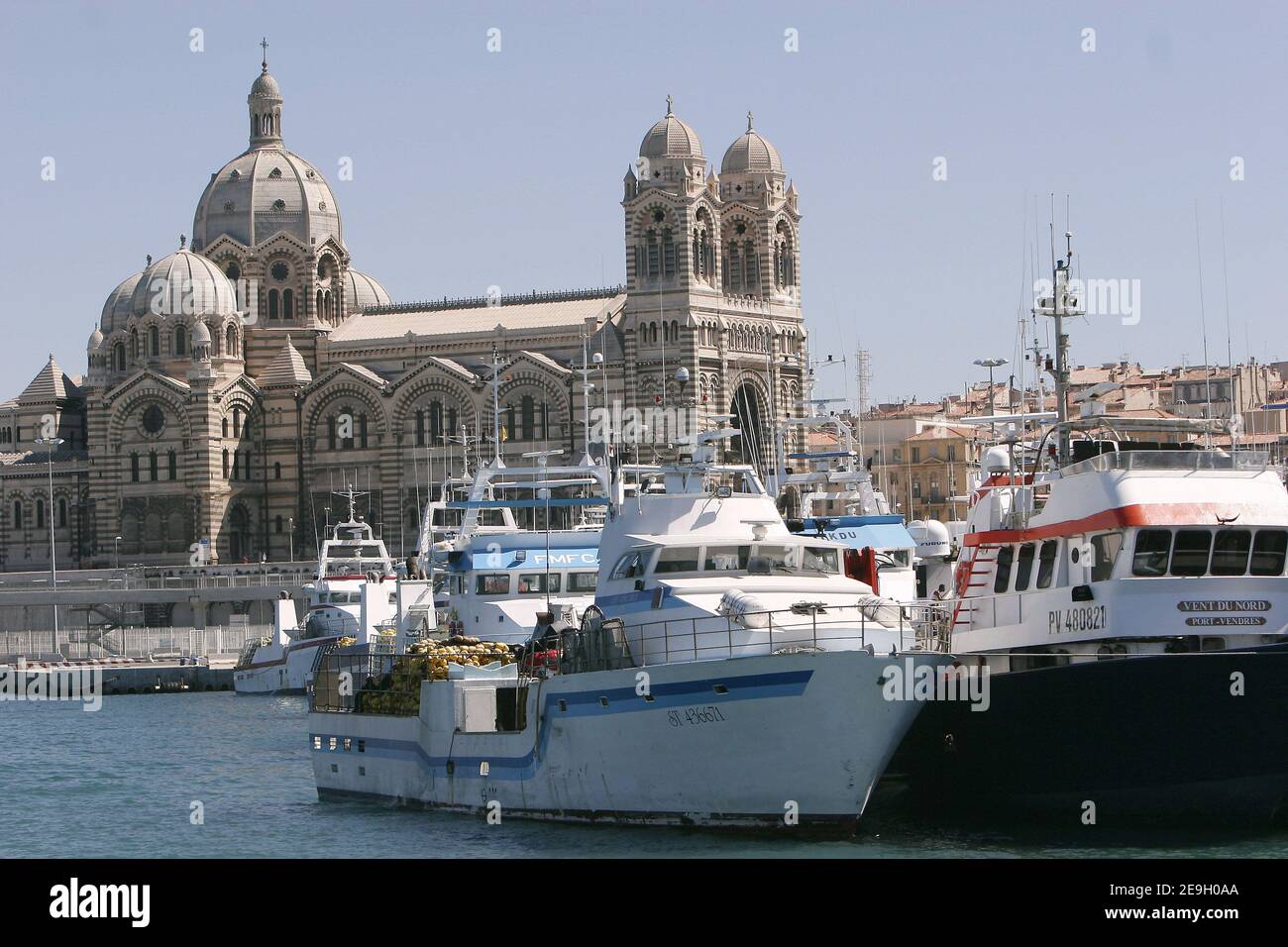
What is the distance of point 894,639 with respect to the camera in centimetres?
2872

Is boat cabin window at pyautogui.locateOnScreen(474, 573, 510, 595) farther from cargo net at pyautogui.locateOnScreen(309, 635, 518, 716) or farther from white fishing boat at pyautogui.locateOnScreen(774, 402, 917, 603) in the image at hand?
white fishing boat at pyautogui.locateOnScreen(774, 402, 917, 603)

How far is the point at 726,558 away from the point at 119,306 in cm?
9685

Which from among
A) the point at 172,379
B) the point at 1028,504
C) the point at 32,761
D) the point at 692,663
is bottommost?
the point at 32,761

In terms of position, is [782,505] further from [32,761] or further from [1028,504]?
[1028,504]

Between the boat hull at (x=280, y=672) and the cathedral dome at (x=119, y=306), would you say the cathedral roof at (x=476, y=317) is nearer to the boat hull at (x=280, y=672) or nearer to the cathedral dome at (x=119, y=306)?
the cathedral dome at (x=119, y=306)

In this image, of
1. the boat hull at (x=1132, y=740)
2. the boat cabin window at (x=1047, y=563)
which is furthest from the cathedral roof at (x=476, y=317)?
the boat hull at (x=1132, y=740)

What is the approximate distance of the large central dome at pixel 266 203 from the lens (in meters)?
123

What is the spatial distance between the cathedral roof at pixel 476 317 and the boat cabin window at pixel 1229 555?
83.3m

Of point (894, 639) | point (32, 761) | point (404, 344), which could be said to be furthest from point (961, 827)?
point (404, 344)

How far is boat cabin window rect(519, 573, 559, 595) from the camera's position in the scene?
3953 centimetres

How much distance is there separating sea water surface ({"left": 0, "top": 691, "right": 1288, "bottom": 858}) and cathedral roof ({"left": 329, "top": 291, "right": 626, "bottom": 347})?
201 feet

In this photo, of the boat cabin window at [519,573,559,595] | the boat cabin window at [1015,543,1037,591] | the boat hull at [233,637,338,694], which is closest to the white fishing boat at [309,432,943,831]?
the boat cabin window at [1015,543,1037,591]

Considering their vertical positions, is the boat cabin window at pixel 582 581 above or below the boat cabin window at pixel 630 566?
below
